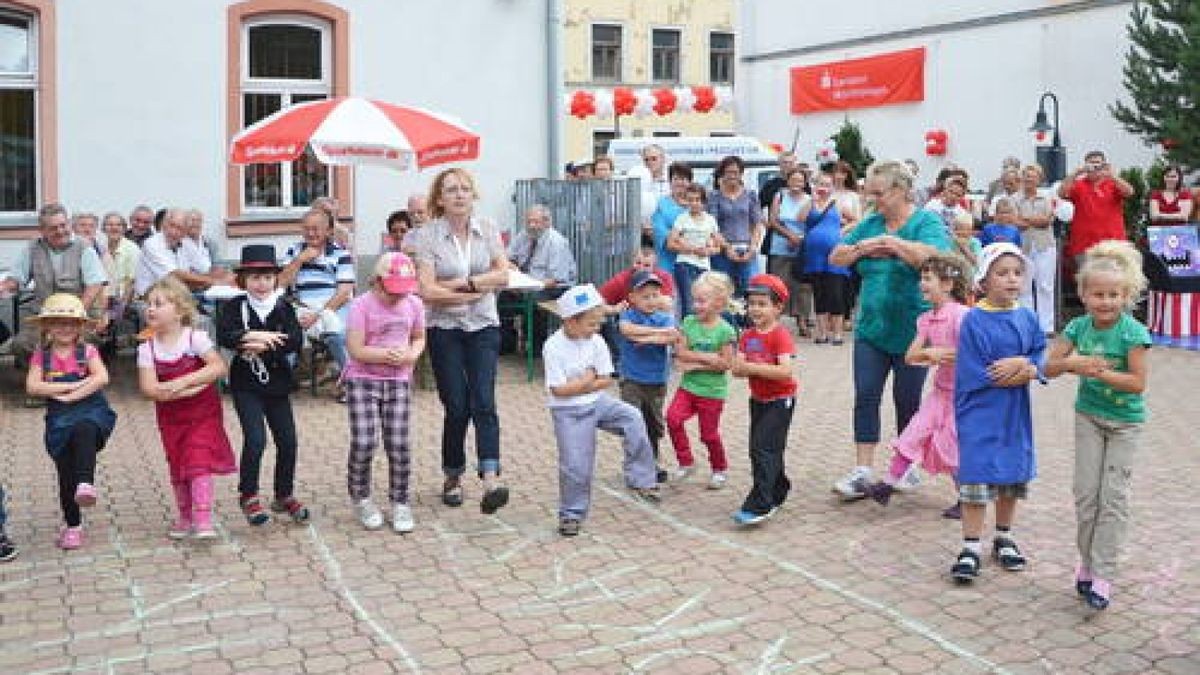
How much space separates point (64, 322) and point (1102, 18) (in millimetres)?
25052

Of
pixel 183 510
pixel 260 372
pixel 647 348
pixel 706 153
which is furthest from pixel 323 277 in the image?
pixel 706 153

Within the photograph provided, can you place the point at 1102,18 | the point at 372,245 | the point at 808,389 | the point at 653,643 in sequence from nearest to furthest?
the point at 653,643 → the point at 808,389 → the point at 372,245 → the point at 1102,18

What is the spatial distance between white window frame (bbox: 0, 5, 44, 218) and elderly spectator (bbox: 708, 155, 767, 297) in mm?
6270

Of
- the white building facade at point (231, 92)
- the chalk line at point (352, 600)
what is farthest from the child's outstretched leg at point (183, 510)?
the white building facade at point (231, 92)

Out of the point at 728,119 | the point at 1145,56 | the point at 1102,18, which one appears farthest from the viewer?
the point at 728,119

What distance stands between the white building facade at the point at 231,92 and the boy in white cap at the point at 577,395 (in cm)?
705

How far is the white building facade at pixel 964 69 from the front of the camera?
89.7ft

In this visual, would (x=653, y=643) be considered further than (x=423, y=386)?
No

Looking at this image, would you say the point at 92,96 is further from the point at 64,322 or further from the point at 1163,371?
the point at 1163,371

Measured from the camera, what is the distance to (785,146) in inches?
1430

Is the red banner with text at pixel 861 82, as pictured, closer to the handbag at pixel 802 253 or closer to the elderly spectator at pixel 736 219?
the handbag at pixel 802 253

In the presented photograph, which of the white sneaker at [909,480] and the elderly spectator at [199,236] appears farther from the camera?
the elderly spectator at [199,236]

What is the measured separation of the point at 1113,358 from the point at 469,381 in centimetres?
327

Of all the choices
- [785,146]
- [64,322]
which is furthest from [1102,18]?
[64,322]
